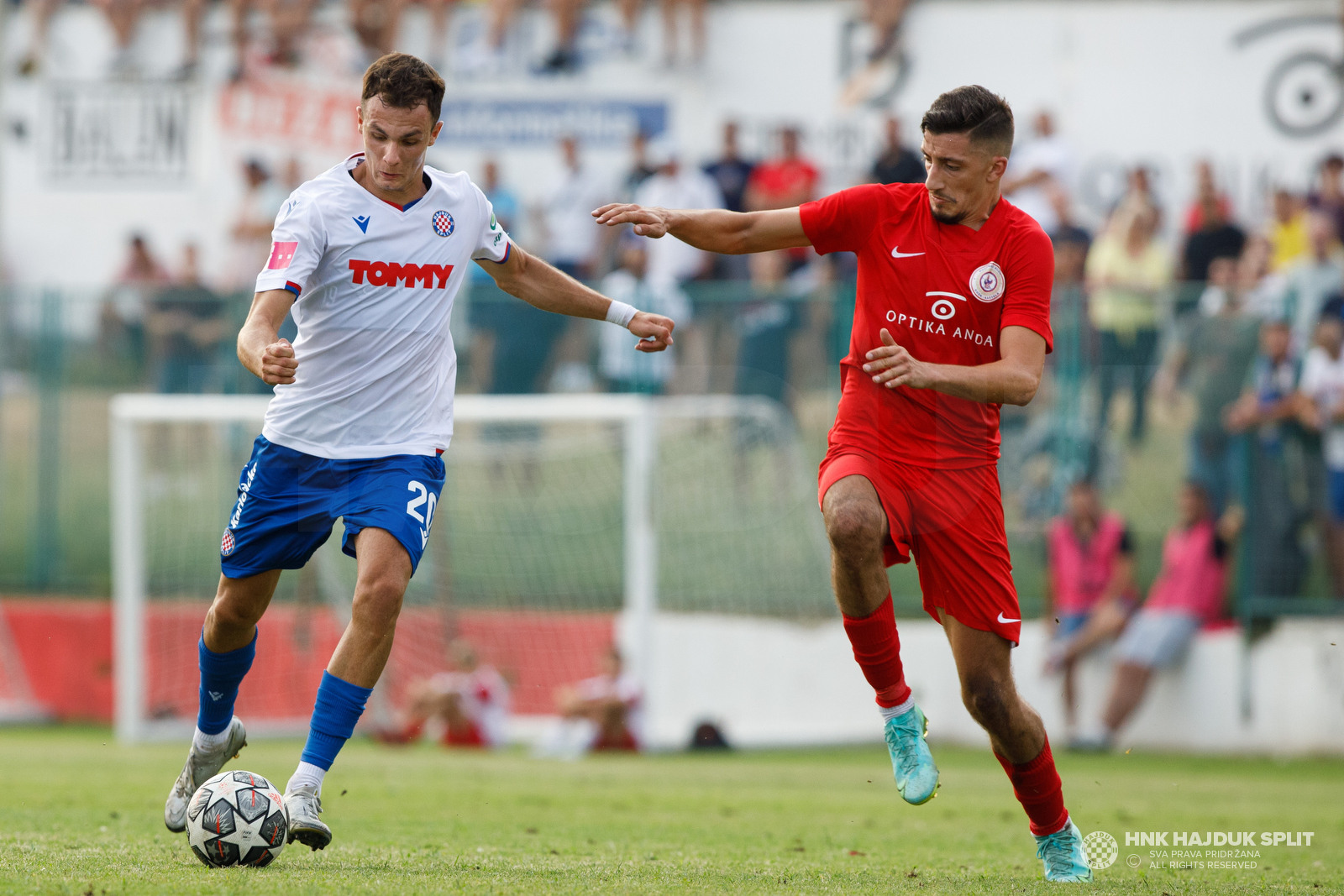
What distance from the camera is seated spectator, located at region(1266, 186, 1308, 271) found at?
52.0ft

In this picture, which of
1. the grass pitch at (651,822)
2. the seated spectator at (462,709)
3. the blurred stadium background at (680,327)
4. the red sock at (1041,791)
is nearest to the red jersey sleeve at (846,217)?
the red sock at (1041,791)

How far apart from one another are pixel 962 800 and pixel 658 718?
4.70m

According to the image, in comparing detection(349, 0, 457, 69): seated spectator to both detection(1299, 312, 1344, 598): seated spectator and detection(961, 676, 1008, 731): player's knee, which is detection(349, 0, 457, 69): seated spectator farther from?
detection(961, 676, 1008, 731): player's knee

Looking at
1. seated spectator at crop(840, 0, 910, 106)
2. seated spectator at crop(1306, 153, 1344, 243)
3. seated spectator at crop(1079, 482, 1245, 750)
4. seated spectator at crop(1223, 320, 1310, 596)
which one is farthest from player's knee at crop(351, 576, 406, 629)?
seated spectator at crop(840, 0, 910, 106)

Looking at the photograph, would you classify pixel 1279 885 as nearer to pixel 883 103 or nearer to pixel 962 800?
pixel 962 800

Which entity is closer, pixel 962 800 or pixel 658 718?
pixel 962 800

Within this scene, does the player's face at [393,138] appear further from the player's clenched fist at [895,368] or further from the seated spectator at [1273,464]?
the seated spectator at [1273,464]

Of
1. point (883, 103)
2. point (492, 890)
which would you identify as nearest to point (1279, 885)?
point (492, 890)

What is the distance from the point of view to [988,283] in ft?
21.7

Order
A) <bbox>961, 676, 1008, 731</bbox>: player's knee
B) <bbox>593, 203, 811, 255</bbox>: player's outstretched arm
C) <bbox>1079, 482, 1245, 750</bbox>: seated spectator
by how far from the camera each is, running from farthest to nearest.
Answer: <bbox>1079, 482, 1245, 750</bbox>: seated spectator → <bbox>593, 203, 811, 255</bbox>: player's outstretched arm → <bbox>961, 676, 1008, 731</bbox>: player's knee

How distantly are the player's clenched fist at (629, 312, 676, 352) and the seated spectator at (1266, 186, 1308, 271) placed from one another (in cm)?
1022

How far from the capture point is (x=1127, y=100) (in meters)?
19.2
